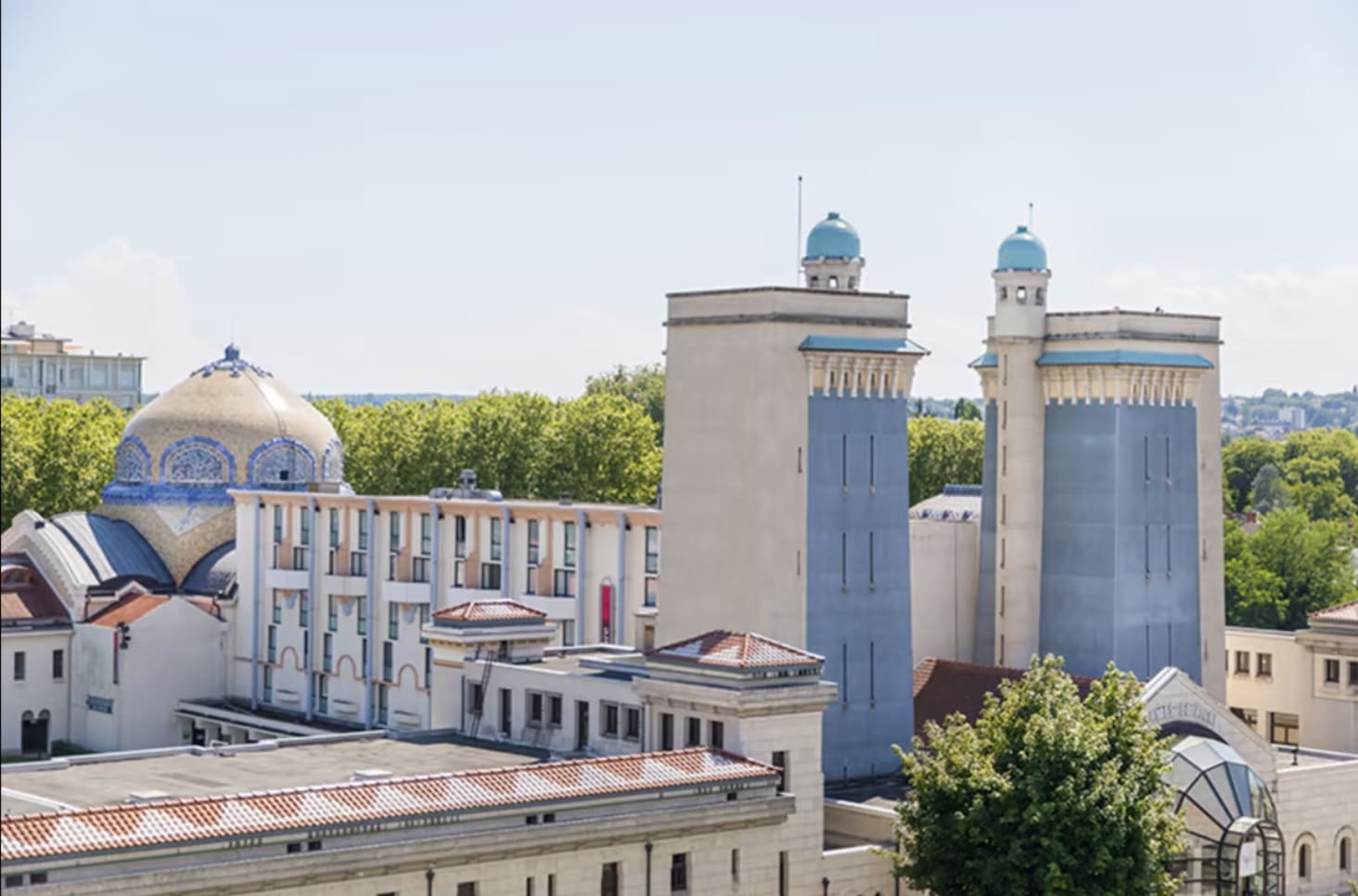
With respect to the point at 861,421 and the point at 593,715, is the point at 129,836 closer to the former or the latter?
the point at 593,715

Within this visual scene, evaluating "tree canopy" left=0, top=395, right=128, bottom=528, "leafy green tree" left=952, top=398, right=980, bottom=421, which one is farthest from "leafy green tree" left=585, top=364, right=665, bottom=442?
"tree canopy" left=0, top=395, right=128, bottom=528

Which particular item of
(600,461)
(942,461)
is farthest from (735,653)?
(942,461)

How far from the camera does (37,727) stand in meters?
78.8

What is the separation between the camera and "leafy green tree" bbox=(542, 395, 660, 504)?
113375mm

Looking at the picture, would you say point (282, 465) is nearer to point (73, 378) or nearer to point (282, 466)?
point (282, 466)

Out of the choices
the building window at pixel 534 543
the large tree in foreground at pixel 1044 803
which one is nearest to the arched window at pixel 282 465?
the building window at pixel 534 543

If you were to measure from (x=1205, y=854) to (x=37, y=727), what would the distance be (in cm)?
4435

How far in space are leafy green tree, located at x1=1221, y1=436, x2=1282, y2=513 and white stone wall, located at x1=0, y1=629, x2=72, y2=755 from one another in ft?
400

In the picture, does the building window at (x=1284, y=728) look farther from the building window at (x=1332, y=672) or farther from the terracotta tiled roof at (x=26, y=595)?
the terracotta tiled roof at (x=26, y=595)

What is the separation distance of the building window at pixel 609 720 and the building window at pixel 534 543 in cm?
2386

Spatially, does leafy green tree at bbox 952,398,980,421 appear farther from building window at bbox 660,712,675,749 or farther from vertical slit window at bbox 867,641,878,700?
building window at bbox 660,712,675,749

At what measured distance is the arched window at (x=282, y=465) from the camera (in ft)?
301

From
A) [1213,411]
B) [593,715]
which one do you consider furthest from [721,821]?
[1213,411]

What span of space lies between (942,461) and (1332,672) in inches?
2012
